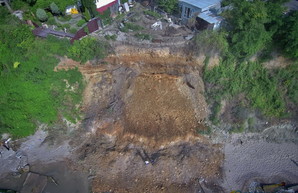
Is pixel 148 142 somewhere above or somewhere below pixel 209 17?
below

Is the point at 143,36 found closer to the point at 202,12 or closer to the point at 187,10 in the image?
the point at 187,10

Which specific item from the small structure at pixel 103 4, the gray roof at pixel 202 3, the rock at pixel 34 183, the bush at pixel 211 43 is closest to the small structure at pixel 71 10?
the small structure at pixel 103 4

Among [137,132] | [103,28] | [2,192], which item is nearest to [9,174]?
[2,192]

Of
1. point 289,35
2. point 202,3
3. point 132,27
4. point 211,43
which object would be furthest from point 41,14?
point 289,35

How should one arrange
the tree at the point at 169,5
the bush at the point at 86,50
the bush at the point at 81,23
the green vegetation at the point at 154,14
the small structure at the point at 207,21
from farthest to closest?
the green vegetation at the point at 154,14 → the tree at the point at 169,5 → the bush at the point at 81,23 → the small structure at the point at 207,21 → the bush at the point at 86,50

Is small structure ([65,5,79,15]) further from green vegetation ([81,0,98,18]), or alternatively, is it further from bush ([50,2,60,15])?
green vegetation ([81,0,98,18])

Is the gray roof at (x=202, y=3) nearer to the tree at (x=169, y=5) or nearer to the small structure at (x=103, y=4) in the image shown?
the tree at (x=169, y=5)
